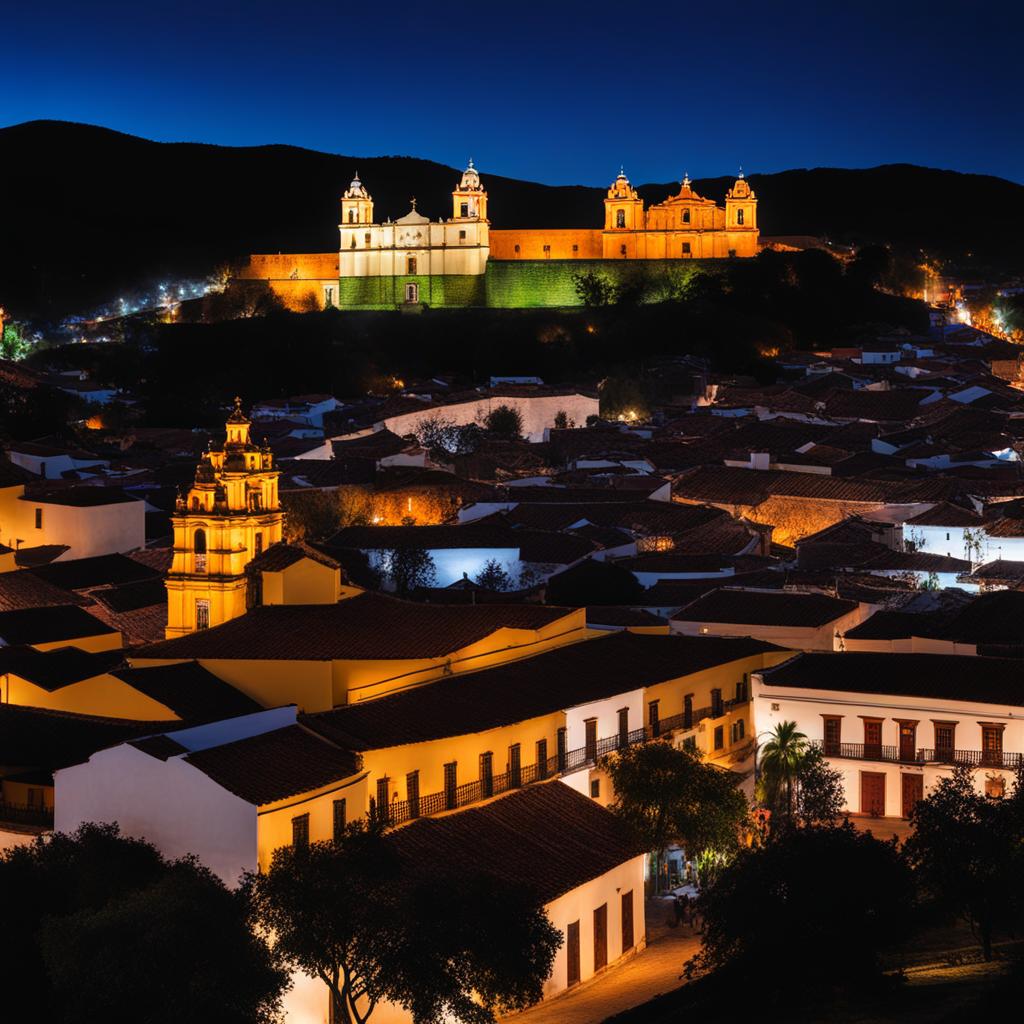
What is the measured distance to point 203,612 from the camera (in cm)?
2830

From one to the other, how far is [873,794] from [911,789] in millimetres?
499

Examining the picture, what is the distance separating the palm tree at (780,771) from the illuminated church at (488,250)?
5439 centimetres

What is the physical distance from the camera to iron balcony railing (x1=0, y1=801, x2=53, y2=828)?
20.2 meters

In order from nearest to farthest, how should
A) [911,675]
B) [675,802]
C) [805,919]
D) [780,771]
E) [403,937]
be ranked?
[403,937]
[805,919]
[675,802]
[780,771]
[911,675]

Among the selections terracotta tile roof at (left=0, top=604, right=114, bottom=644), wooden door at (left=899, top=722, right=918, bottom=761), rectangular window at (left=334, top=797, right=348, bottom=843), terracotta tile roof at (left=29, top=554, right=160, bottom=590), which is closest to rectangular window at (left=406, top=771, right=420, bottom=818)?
rectangular window at (left=334, top=797, right=348, bottom=843)

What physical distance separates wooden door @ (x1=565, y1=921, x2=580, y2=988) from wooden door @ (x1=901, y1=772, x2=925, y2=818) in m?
6.36

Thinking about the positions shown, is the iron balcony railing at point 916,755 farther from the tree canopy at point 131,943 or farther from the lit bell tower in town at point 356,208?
the lit bell tower in town at point 356,208

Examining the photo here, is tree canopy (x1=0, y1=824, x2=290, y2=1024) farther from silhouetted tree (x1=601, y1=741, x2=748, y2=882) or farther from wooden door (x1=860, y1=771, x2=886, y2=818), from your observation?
wooden door (x1=860, y1=771, x2=886, y2=818)

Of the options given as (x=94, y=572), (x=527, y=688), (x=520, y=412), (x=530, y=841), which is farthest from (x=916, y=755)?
(x=520, y=412)

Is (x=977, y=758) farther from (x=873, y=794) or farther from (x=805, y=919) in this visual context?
(x=805, y=919)

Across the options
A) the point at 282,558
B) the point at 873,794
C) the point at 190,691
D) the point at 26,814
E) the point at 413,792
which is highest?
the point at 282,558

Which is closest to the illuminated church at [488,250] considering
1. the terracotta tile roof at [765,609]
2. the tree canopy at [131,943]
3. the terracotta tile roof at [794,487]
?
the terracotta tile roof at [794,487]

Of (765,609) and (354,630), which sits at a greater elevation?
(354,630)

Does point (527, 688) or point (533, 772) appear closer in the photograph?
point (533, 772)
